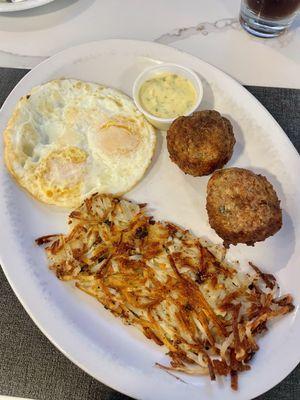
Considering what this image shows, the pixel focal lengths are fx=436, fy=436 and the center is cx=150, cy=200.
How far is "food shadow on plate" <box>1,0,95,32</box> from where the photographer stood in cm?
361

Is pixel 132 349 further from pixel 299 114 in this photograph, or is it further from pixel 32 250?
pixel 299 114

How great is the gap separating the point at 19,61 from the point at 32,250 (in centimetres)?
167

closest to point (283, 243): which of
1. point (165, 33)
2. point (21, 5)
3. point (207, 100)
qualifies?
point (207, 100)

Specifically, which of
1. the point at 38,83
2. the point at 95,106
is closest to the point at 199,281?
the point at 95,106

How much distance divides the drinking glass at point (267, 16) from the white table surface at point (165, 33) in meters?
0.07

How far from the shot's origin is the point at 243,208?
2479mm

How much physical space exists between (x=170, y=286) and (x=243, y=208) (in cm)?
61

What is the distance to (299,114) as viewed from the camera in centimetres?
317

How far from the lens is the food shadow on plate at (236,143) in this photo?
294 cm

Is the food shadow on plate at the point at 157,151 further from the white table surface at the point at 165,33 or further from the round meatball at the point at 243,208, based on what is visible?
the white table surface at the point at 165,33

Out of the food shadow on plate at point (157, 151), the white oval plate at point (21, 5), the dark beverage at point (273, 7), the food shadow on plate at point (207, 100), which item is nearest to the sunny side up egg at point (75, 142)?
the food shadow on plate at point (157, 151)

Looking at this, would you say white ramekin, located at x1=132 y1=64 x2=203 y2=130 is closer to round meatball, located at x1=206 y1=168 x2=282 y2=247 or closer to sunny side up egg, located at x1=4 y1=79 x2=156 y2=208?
sunny side up egg, located at x1=4 y1=79 x2=156 y2=208

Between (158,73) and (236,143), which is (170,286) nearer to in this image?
(236,143)

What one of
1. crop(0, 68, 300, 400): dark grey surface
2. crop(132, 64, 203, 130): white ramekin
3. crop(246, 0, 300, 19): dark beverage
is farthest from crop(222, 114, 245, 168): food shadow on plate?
crop(0, 68, 300, 400): dark grey surface
